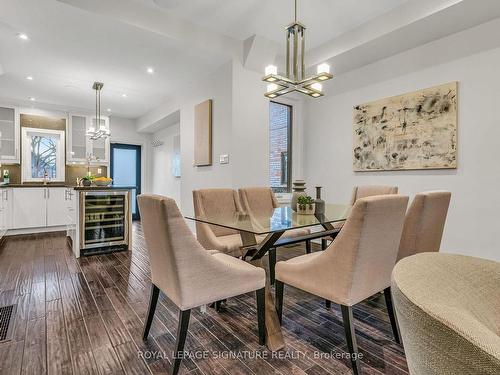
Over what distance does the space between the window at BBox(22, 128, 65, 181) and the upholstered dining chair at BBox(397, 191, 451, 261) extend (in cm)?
670

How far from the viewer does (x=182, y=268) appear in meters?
1.45

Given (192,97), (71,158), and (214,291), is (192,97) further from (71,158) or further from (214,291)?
(214,291)

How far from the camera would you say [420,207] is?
189cm

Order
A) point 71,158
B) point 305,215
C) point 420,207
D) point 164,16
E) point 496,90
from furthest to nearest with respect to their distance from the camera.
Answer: point 71,158
point 164,16
point 496,90
point 305,215
point 420,207

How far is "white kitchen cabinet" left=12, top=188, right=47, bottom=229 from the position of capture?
5.21 metres

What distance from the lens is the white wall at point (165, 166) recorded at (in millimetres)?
6551

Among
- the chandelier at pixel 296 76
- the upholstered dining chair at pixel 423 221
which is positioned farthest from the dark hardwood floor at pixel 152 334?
the chandelier at pixel 296 76

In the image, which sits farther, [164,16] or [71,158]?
[71,158]

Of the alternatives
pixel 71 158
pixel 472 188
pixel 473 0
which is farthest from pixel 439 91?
pixel 71 158

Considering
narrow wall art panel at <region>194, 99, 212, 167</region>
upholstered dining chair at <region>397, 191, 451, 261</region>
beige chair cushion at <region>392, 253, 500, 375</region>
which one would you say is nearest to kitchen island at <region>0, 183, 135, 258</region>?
narrow wall art panel at <region>194, 99, 212, 167</region>

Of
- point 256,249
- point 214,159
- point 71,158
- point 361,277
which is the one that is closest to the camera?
point 361,277

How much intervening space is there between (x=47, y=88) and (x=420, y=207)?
19.9ft

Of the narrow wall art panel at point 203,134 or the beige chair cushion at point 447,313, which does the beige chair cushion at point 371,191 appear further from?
the beige chair cushion at point 447,313

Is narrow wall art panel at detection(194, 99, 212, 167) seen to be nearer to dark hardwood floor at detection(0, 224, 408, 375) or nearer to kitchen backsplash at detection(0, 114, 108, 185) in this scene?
dark hardwood floor at detection(0, 224, 408, 375)
